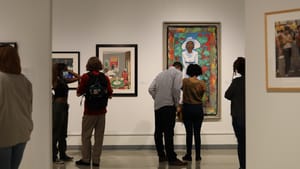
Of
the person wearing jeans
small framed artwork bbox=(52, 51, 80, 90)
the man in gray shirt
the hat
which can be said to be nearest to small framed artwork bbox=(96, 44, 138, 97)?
small framed artwork bbox=(52, 51, 80, 90)

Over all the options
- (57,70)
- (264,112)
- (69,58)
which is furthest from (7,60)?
(69,58)

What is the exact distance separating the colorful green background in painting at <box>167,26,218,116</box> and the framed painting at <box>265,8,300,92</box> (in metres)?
4.13

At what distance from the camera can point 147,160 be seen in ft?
23.3

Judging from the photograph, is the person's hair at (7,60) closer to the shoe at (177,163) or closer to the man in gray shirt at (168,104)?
the man in gray shirt at (168,104)

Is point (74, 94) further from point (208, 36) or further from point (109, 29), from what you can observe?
point (208, 36)

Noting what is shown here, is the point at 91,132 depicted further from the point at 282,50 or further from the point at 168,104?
the point at 282,50

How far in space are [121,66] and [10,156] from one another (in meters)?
4.97

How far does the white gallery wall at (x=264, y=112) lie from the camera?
13.3 ft

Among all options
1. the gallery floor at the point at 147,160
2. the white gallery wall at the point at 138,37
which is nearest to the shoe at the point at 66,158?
the gallery floor at the point at 147,160

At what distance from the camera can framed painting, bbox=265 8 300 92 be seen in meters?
3.99

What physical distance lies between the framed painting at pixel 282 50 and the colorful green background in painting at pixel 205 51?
4.13 m

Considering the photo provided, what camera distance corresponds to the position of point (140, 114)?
831 cm

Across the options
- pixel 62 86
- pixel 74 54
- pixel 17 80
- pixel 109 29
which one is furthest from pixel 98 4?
pixel 17 80

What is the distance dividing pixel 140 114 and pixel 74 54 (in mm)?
1678
